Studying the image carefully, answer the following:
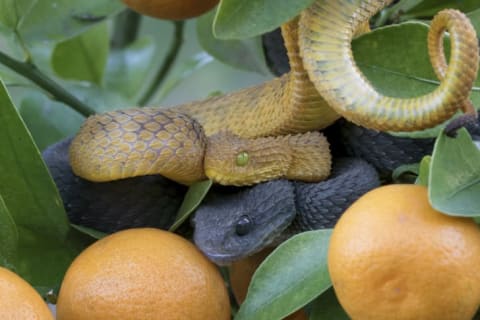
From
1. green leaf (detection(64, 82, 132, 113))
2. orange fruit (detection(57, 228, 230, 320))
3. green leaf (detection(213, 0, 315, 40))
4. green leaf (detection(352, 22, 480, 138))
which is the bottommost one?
green leaf (detection(64, 82, 132, 113))

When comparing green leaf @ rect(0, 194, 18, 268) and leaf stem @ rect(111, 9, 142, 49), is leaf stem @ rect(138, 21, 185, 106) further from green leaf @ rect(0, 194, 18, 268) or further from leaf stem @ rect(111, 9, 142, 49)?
green leaf @ rect(0, 194, 18, 268)

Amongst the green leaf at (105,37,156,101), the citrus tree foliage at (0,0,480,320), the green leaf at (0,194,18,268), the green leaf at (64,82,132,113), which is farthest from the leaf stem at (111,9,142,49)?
the green leaf at (0,194,18,268)

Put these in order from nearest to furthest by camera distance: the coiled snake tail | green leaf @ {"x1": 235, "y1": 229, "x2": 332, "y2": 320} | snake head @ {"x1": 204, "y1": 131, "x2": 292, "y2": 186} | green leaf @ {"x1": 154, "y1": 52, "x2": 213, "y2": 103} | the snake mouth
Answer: the coiled snake tail, green leaf @ {"x1": 235, "y1": 229, "x2": 332, "y2": 320}, the snake mouth, snake head @ {"x1": 204, "y1": 131, "x2": 292, "y2": 186}, green leaf @ {"x1": 154, "y1": 52, "x2": 213, "y2": 103}

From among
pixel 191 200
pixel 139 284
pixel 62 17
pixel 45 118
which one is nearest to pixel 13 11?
pixel 62 17

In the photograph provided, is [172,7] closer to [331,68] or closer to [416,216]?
[331,68]

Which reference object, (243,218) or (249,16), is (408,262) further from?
(243,218)

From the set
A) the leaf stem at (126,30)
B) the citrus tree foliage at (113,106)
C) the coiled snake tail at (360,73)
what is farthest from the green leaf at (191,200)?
the leaf stem at (126,30)

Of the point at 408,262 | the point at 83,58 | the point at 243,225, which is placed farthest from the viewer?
the point at 83,58
